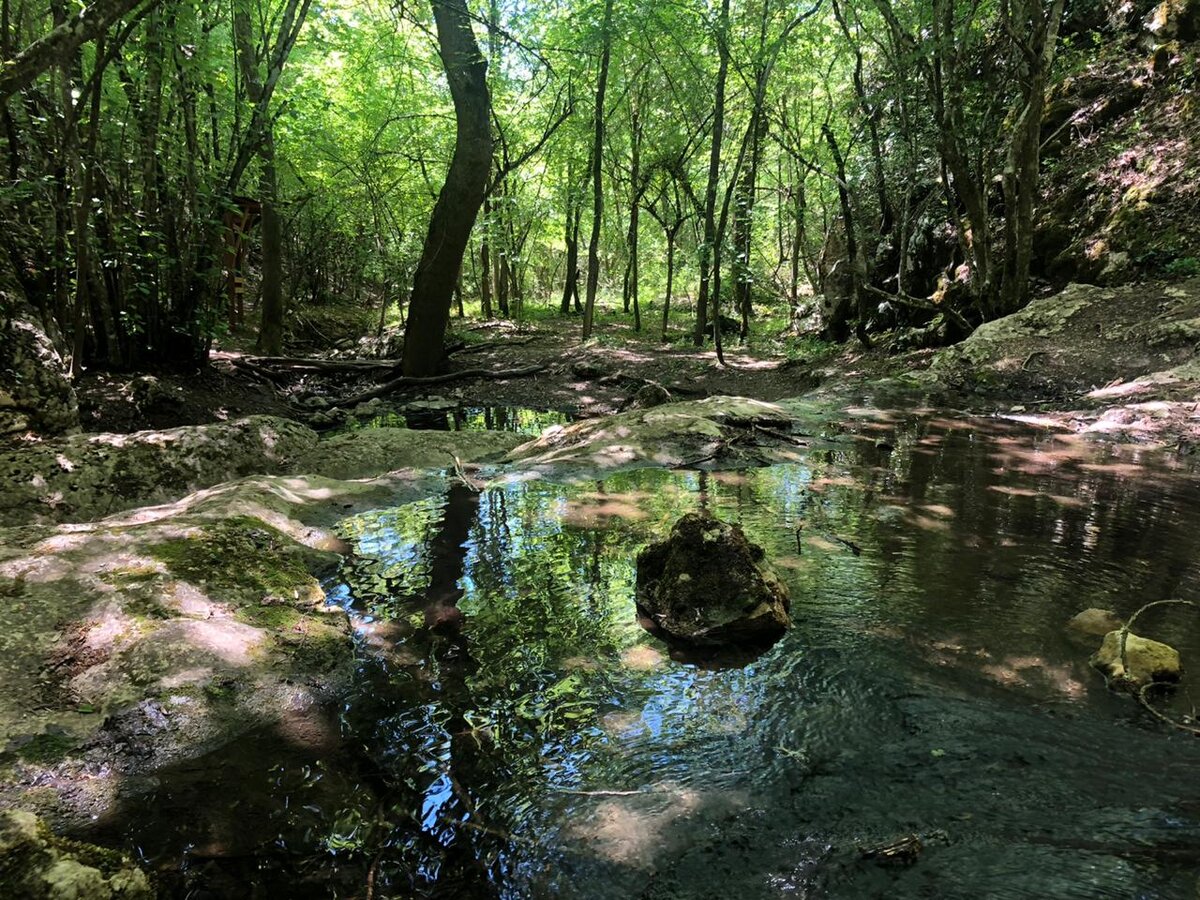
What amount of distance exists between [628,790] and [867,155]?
18.6 m

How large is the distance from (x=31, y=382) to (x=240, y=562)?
4.19 metres

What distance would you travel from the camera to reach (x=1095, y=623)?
3.48 m

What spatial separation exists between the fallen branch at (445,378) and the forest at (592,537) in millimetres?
153

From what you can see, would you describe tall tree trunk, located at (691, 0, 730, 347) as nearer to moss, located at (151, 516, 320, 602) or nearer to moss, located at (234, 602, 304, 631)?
moss, located at (151, 516, 320, 602)

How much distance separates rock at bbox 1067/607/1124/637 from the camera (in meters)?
3.44

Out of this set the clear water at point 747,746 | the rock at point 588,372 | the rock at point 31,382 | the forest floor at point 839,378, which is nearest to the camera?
the clear water at point 747,746

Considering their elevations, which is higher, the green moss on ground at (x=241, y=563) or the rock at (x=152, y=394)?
the rock at (x=152, y=394)

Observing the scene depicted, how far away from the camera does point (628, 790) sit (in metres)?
2.51

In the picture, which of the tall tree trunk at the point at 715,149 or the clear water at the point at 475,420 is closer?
the clear water at the point at 475,420

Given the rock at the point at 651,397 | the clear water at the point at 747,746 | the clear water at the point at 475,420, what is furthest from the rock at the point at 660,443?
the clear water at the point at 747,746

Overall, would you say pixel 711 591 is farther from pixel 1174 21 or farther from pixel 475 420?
pixel 1174 21

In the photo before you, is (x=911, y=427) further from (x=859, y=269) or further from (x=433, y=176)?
(x=433, y=176)

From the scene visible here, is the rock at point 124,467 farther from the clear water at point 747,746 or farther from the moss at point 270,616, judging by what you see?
the moss at point 270,616

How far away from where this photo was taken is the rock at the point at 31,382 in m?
5.92
